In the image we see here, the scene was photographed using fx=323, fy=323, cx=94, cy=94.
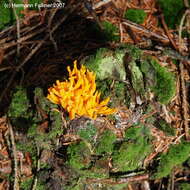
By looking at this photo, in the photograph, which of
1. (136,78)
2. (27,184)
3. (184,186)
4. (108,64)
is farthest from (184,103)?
(27,184)

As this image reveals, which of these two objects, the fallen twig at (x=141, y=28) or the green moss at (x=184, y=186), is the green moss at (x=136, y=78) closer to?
the fallen twig at (x=141, y=28)

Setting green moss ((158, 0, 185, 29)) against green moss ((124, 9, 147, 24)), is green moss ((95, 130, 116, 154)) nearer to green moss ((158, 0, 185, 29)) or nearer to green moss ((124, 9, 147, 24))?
green moss ((124, 9, 147, 24))

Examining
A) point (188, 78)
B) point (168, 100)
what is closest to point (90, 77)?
point (168, 100)

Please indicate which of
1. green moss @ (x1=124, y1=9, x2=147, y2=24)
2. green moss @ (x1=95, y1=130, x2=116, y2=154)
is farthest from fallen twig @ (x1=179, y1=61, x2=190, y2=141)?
green moss @ (x1=95, y1=130, x2=116, y2=154)

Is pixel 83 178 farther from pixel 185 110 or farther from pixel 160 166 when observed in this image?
pixel 185 110

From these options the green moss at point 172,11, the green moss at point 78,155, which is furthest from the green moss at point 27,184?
the green moss at point 172,11

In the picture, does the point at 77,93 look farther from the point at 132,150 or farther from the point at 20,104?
the point at 132,150
